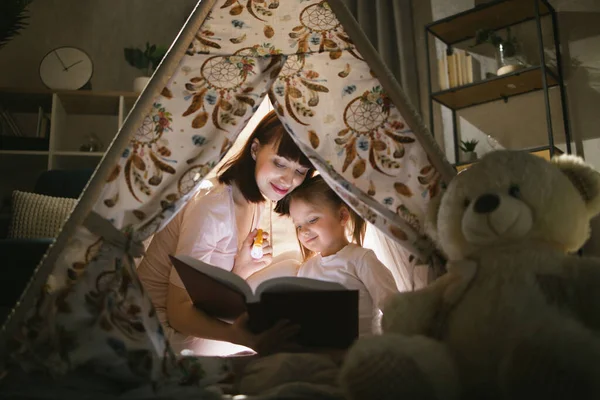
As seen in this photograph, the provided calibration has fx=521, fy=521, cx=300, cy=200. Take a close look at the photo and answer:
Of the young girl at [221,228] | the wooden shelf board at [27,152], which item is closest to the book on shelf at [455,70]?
the young girl at [221,228]

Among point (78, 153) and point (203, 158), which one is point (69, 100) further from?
point (203, 158)

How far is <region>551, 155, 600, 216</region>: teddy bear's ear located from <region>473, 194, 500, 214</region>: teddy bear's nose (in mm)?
195

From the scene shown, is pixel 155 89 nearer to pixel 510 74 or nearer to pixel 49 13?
pixel 510 74

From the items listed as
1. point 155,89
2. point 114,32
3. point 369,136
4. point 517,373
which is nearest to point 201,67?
point 155,89

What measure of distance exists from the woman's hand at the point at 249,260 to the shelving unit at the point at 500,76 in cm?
96

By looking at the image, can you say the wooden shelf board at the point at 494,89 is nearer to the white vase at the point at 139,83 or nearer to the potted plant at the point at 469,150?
the potted plant at the point at 469,150

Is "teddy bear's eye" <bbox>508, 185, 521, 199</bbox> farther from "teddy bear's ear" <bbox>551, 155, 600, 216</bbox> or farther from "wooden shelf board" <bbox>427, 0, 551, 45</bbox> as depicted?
"wooden shelf board" <bbox>427, 0, 551, 45</bbox>

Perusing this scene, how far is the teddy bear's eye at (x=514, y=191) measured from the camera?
0.88 metres

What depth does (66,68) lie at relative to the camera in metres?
2.96

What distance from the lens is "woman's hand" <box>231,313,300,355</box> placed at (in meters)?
1.06

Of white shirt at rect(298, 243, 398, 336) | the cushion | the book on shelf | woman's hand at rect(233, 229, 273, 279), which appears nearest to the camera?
white shirt at rect(298, 243, 398, 336)

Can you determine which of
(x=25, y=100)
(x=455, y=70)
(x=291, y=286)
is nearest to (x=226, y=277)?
(x=291, y=286)

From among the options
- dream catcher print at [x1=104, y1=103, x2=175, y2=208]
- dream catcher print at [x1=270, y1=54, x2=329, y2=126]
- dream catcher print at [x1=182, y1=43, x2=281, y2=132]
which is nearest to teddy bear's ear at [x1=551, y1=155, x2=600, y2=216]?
dream catcher print at [x1=270, y1=54, x2=329, y2=126]

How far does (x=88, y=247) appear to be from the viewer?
1.05 m
